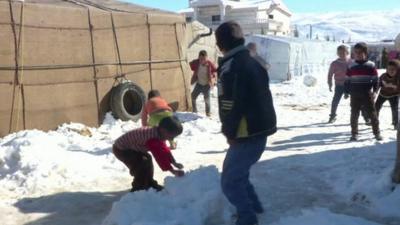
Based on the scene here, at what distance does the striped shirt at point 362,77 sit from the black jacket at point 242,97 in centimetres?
490

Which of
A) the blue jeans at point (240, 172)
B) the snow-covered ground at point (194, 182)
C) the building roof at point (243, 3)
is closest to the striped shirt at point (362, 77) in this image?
the snow-covered ground at point (194, 182)

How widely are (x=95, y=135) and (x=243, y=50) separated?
603 centimetres

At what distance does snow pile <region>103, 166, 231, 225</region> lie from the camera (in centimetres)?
487

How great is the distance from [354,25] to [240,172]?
8686 centimetres

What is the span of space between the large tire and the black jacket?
6895mm

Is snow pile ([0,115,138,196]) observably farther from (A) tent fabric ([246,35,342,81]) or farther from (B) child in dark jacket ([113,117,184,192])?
(A) tent fabric ([246,35,342,81])

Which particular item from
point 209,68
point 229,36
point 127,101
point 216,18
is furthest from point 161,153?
point 216,18

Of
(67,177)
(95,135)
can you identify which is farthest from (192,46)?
(67,177)

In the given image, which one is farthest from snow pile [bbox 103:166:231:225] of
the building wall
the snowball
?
the building wall

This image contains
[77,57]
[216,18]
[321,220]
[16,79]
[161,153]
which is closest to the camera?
[321,220]

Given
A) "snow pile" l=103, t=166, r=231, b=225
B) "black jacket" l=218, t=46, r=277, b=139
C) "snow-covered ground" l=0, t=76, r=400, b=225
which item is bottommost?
"snow-covered ground" l=0, t=76, r=400, b=225

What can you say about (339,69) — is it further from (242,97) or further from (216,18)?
(216,18)

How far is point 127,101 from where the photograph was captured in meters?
12.1

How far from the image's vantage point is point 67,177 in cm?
718
